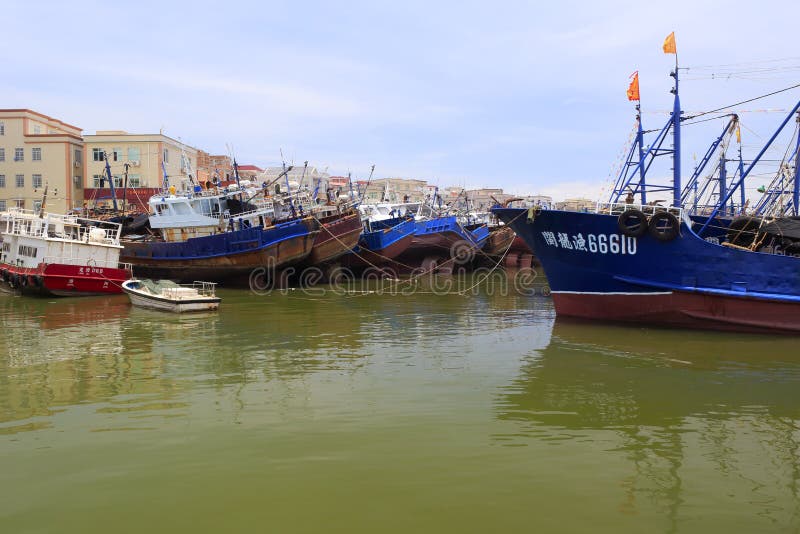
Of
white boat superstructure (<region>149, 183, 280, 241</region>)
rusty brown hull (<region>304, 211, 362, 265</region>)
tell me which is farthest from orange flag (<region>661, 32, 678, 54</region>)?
white boat superstructure (<region>149, 183, 280, 241</region>)

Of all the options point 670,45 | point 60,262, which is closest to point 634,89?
point 670,45

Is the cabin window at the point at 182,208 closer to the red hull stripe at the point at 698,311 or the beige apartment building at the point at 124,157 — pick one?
the red hull stripe at the point at 698,311

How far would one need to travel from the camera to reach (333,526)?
18.2 ft

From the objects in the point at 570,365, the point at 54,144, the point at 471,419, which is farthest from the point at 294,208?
the point at 54,144

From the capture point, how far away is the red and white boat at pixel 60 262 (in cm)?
2380

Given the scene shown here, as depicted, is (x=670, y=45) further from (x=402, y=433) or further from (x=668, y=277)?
(x=402, y=433)

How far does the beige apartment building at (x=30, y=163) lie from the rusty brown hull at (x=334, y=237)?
97.0 feet

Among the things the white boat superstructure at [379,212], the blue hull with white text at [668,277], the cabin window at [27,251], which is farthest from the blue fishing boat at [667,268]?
the white boat superstructure at [379,212]

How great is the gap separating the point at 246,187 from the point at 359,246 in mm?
6967

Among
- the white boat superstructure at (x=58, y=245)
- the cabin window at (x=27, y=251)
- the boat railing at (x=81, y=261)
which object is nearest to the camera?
the boat railing at (x=81, y=261)

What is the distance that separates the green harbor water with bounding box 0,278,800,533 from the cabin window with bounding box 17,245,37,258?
12420mm

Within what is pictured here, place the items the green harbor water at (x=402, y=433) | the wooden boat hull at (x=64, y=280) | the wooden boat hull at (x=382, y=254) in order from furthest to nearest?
the wooden boat hull at (x=382, y=254)
the wooden boat hull at (x=64, y=280)
the green harbor water at (x=402, y=433)

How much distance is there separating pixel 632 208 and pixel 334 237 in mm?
15970

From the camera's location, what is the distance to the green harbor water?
5.81 meters
